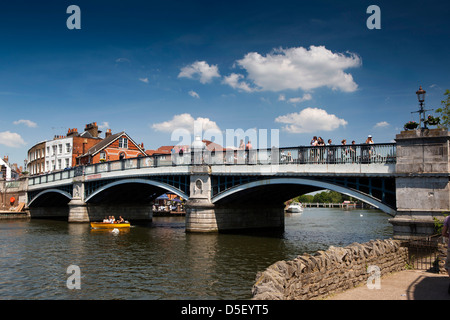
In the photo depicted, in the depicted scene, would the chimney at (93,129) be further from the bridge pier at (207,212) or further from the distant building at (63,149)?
the bridge pier at (207,212)

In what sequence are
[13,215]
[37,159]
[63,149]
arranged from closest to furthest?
[13,215], [63,149], [37,159]

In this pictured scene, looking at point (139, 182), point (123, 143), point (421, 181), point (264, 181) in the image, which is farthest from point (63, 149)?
point (421, 181)

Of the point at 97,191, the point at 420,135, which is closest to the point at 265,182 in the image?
the point at 420,135

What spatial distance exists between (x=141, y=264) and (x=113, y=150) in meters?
49.3

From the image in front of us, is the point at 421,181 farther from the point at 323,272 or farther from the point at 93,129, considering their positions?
the point at 93,129

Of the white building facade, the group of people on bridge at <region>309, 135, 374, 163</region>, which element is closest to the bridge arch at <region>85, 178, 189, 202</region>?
the group of people on bridge at <region>309, 135, 374, 163</region>

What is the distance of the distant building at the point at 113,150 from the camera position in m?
66.5

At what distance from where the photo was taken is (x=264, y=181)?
29656 mm

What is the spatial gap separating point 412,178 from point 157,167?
24.2 meters

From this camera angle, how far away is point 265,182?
97.0 ft

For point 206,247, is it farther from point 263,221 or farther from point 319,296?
point 319,296

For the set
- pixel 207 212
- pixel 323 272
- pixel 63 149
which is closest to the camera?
pixel 323 272

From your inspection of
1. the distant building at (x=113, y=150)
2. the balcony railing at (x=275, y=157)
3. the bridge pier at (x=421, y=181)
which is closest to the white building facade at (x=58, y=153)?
the distant building at (x=113, y=150)

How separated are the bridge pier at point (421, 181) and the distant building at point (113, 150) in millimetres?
53885
